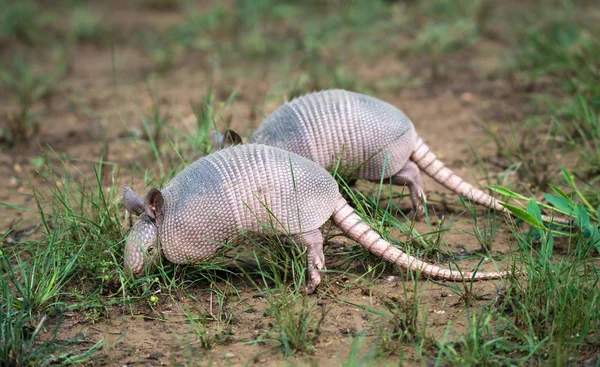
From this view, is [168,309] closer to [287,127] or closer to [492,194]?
[287,127]

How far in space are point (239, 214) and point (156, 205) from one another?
0.49m

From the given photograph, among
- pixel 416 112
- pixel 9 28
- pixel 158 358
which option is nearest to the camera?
pixel 158 358

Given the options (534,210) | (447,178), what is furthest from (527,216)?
(447,178)

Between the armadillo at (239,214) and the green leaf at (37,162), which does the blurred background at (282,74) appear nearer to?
the green leaf at (37,162)

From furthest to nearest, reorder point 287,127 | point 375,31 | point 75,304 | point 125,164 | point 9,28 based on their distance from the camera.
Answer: point 9,28 < point 375,31 < point 125,164 < point 287,127 < point 75,304

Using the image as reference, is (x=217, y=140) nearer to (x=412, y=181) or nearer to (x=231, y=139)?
(x=231, y=139)

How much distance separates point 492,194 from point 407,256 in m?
1.31

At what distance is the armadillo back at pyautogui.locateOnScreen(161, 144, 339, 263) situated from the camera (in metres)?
4.15

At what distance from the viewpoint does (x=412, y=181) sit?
5.10 meters

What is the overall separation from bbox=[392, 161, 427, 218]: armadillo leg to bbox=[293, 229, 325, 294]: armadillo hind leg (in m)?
1.12

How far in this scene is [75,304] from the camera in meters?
4.04

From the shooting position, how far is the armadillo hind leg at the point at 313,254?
4.14 metres

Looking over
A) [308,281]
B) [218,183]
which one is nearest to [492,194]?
[308,281]

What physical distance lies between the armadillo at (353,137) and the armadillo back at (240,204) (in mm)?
760
